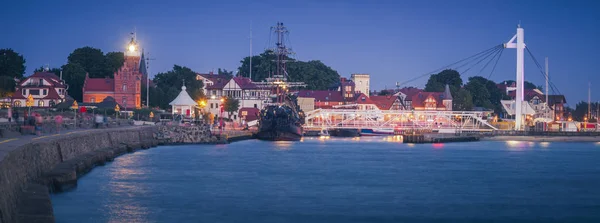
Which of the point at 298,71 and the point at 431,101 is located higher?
the point at 298,71

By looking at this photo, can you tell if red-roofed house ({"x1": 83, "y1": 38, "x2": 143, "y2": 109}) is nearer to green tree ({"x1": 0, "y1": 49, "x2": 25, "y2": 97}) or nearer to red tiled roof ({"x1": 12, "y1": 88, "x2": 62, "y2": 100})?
red tiled roof ({"x1": 12, "y1": 88, "x2": 62, "y2": 100})

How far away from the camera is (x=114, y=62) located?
11731cm

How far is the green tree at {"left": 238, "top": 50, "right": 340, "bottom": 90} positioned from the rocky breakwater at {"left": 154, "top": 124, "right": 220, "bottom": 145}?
62.6 m

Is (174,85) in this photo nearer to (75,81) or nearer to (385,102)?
(75,81)

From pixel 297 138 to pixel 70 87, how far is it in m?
35.3

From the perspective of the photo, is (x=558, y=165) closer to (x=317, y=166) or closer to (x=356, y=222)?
(x=317, y=166)

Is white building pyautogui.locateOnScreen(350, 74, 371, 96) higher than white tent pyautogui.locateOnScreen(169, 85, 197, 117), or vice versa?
white building pyautogui.locateOnScreen(350, 74, 371, 96)

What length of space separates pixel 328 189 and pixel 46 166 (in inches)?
513

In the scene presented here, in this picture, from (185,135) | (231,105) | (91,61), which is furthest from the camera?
(91,61)

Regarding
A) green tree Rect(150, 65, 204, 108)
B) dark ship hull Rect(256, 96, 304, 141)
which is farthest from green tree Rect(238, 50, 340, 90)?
dark ship hull Rect(256, 96, 304, 141)

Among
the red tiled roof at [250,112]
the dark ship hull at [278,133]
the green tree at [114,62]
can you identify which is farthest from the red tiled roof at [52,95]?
the red tiled roof at [250,112]

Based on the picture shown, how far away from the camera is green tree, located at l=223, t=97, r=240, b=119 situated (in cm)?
11250

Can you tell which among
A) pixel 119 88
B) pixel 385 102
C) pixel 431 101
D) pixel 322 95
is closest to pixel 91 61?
pixel 119 88

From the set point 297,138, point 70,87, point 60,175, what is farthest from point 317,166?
point 70,87
